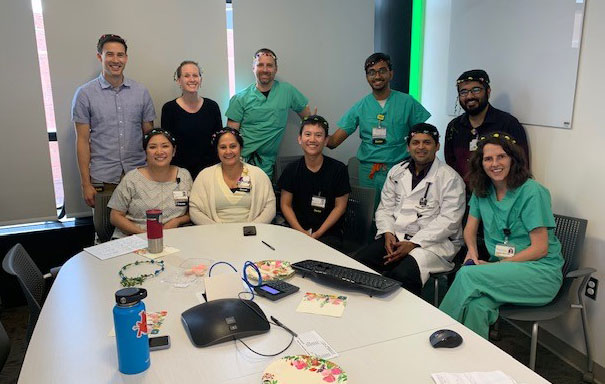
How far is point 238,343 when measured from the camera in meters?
1.43

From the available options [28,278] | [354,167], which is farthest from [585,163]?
[28,278]

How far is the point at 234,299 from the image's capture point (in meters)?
1.60

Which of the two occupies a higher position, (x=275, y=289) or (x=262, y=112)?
(x=262, y=112)

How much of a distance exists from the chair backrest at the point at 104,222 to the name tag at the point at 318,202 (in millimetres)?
1301

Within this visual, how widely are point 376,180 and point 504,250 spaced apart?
129cm

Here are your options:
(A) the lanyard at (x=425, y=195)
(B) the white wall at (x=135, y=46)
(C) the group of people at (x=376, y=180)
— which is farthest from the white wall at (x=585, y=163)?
(B) the white wall at (x=135, y=46)

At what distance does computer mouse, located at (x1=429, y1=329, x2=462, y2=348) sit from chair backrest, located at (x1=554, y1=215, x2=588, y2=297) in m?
1.32

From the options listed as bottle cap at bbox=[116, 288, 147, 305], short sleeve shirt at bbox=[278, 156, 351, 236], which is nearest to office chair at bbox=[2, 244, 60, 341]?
bottle cap at bbox=[116, 288, 147, 305]

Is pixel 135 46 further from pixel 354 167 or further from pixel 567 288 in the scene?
pixel 567 288

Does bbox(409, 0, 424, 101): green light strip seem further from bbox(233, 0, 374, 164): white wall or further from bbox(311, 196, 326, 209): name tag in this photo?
bbox(311, 196, 326, 209): name tag

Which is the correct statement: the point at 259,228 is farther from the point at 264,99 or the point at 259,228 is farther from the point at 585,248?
the point at 585,248

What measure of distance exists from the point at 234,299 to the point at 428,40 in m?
3.42

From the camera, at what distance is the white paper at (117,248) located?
Result: 7.32 ft

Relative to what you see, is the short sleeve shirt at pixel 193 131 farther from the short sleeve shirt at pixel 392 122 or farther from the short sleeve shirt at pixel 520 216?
the short sleeve shirt at pixel 520 216
